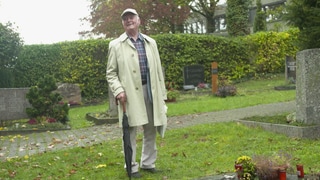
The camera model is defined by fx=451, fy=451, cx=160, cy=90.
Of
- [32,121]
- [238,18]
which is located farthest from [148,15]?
[32,121]

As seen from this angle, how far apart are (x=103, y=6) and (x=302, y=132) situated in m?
27.8

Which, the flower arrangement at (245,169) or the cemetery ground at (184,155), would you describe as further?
the cemetery ground at (184,155)

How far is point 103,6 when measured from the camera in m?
33.9

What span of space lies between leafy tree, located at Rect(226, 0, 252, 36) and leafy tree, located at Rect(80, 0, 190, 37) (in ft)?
12.7

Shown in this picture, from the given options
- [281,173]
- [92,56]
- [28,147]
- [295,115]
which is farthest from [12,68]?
[281,173]

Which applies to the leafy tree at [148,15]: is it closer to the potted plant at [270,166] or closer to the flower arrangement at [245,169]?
the potted plant at [270,166]

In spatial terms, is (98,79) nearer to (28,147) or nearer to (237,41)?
(237,41)

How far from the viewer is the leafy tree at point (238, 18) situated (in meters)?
29.2

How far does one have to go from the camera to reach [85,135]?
34.7 feet

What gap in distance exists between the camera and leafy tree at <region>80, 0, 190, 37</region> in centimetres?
3055

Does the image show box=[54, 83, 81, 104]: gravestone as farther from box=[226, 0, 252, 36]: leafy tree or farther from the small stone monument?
box=[226, 0, 252, 36]: leafy tree

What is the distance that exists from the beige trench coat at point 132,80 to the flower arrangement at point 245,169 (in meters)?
1.39

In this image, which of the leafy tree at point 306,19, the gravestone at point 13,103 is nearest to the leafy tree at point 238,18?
the gravestone at point 13,103

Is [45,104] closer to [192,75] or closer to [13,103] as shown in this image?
[13,103]
